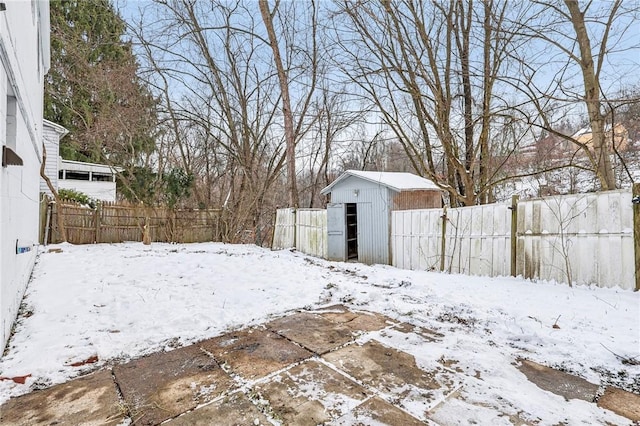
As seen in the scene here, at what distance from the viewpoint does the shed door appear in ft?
27.9

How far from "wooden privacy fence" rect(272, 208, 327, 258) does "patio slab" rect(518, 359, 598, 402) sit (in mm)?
6852

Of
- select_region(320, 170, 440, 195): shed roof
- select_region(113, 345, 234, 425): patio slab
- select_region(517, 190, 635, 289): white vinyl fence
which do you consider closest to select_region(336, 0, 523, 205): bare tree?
select_region(320, 170, 440, 195): shed roof

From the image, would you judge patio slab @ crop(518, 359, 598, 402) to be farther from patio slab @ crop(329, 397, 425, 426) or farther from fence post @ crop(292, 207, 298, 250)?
fence post @ crop(292, 207, 298, 250)

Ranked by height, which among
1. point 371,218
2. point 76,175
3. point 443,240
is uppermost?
point 76,175

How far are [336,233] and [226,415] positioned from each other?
23.1 ft

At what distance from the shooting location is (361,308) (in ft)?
12.1

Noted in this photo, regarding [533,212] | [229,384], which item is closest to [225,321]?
[229,384]

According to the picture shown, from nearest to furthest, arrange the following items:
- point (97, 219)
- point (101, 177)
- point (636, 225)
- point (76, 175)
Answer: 1. point (636, 225)
2. point (97, 219)
3. point (76, 175)
4. point (101, 177)

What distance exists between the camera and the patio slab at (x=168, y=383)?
1.75 m

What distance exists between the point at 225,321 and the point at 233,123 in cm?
1020

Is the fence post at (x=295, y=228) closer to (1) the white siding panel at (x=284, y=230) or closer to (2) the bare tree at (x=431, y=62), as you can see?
(1) the white siding panel at (x=284, y=230)

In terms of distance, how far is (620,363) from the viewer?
229cm

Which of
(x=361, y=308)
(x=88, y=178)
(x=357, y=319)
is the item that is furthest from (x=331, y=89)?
(x=88, y=178)

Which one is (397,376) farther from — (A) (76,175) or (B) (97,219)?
(A) (76,175)
